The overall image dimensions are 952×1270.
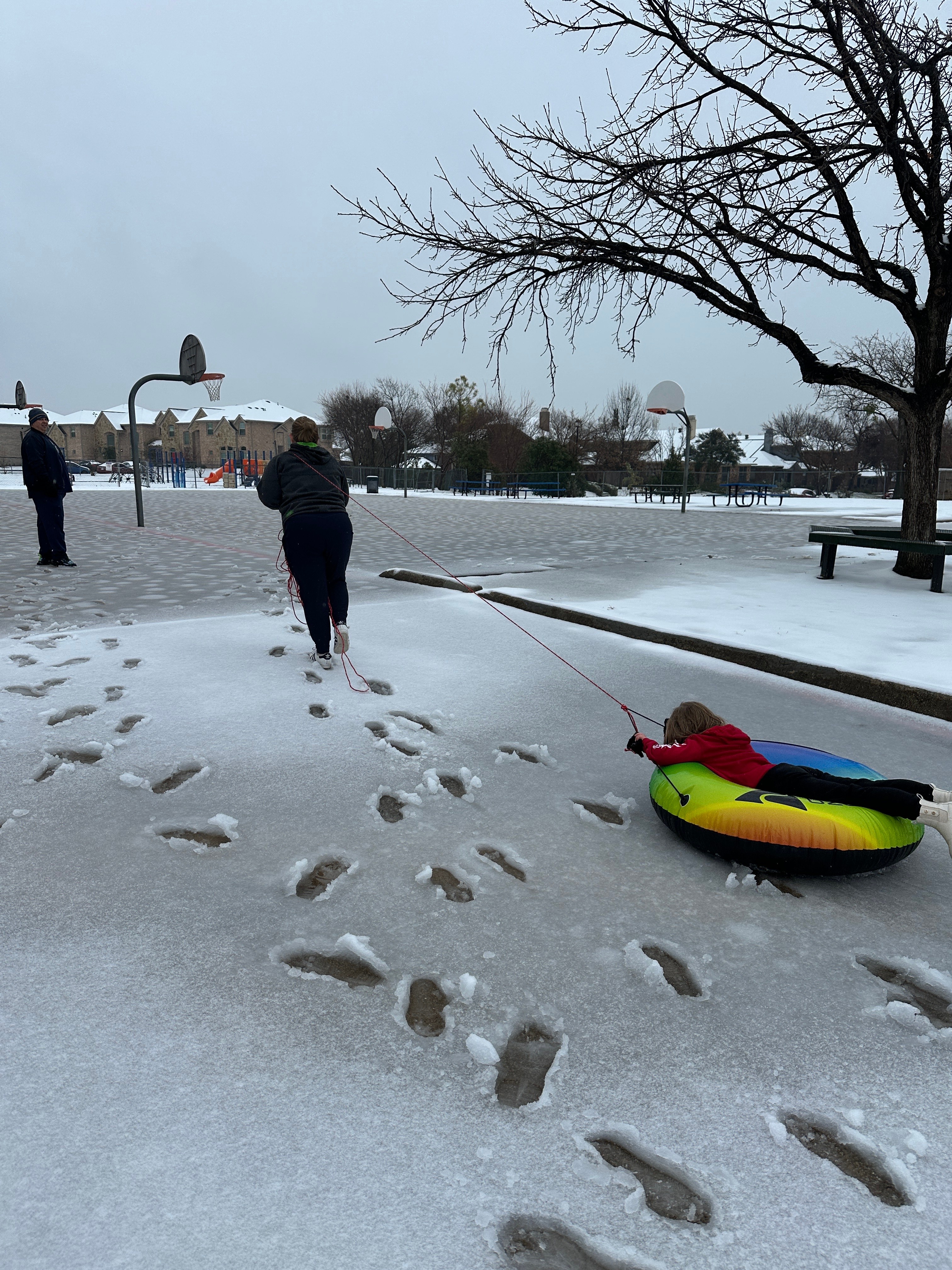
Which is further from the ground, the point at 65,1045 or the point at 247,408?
the point at 247,408

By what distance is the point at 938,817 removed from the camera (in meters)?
2.82

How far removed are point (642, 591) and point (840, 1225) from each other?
6885 mm

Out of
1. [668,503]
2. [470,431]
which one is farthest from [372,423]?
[668,503]

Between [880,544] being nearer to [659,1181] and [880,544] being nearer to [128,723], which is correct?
[128,723]

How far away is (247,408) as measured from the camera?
89188mm

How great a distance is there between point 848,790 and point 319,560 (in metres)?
3.48

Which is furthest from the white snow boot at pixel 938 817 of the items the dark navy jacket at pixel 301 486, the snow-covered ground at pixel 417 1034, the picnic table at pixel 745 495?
the picnic table at pixel 745 495

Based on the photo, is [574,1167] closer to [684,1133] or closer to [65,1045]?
[684,1133]

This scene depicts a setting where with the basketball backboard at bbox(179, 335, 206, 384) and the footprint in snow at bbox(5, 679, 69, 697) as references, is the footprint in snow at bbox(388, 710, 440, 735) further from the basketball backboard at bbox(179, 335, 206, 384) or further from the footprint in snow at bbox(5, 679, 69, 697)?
the basketball backboard at bbox(179, 335, 206, 384)

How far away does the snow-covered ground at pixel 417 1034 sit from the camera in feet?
5.03

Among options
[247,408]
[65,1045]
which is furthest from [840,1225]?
[247,408]

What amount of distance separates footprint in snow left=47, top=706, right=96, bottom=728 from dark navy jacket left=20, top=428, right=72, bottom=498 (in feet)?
19.4

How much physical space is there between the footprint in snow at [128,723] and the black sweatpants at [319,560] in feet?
4.32

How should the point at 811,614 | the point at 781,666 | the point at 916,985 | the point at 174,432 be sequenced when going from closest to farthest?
the point at 916,985, the point at 781,666, the point at 811,614, the point at 174,432
